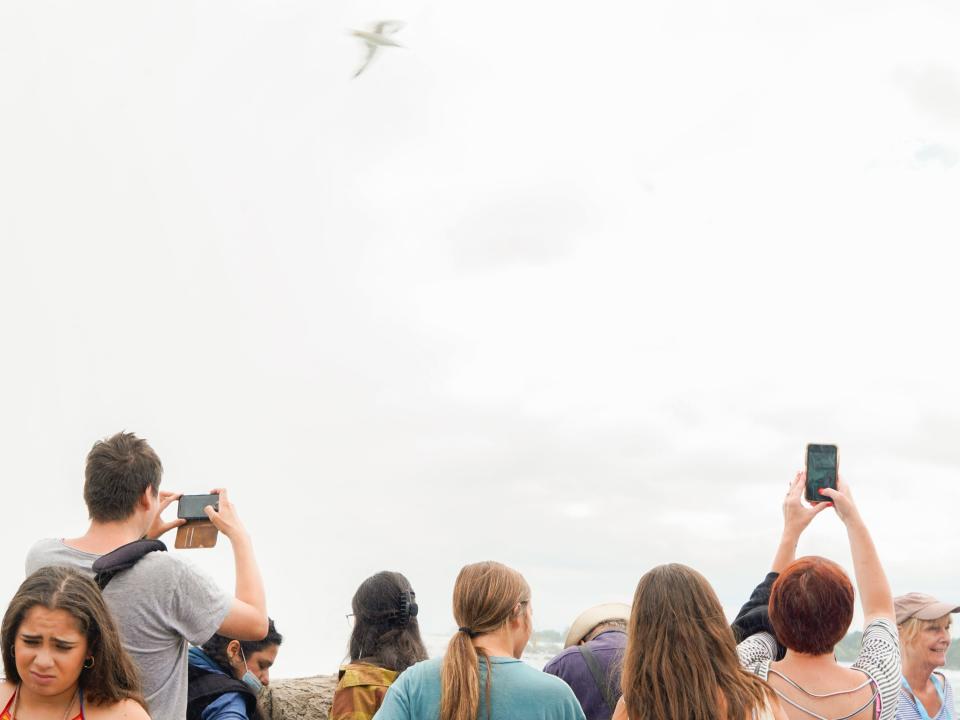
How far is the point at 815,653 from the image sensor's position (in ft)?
16.2

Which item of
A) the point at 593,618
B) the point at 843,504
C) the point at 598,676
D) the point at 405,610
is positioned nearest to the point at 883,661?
the point at 843,504

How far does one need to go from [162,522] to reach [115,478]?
593mm

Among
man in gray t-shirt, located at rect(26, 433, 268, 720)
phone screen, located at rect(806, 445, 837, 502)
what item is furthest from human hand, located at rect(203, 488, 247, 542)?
phone screen, located at rect(806, 445, 837, 502)

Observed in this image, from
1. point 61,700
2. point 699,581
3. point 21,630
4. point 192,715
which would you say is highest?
point 699,581

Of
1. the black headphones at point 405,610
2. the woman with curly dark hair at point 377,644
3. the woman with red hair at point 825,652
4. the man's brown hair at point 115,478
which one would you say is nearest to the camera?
the woman with red hair at point 825,652

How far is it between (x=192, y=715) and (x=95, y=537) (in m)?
1.25

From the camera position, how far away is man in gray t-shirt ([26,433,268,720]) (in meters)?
5.15

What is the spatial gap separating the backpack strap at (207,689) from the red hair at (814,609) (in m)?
3.13

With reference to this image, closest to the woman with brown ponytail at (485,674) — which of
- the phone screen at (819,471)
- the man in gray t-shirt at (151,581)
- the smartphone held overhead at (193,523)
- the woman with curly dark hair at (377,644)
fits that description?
the man in gray t-shirt at (151,581)

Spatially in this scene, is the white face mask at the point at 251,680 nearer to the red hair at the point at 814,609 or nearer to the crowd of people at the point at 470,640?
the crowd of people at the point at 470,640

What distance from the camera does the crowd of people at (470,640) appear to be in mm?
4551

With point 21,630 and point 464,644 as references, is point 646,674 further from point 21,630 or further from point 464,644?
point 21,630

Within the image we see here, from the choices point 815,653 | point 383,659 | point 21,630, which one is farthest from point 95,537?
point 815,653

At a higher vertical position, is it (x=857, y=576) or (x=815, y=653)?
(x=857, y=576)
